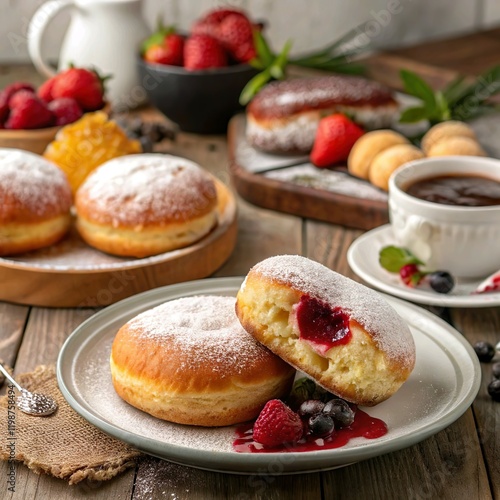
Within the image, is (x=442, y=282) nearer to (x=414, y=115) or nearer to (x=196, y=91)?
(x=414, y=115)

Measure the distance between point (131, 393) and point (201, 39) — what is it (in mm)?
1665

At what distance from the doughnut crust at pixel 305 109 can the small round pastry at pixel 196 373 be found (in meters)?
1.25

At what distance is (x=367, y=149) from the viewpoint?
2307 mm

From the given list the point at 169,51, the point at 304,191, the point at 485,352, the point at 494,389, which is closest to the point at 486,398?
the point at 494,389

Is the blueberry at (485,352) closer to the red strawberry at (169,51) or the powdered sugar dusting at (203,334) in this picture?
the powdered sugar dusting at (203,334)

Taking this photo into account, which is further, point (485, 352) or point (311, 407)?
point (485, 352)

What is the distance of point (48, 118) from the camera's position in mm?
2430

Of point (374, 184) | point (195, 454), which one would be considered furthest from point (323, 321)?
point (374, 184)

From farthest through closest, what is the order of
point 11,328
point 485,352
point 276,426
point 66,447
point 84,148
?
point 84,148
point 11,328
point 485,352
point 66,447
point 276,426

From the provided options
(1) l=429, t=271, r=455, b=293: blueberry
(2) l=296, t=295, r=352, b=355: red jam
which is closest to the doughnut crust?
(1) l=429, t=271, r=455, b=293: blueberry

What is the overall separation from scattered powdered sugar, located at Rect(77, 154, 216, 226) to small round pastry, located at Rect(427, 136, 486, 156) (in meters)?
0.66

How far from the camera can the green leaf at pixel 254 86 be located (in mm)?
2719

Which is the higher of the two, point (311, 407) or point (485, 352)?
point (311, 407)

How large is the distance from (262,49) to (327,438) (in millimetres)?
1783
